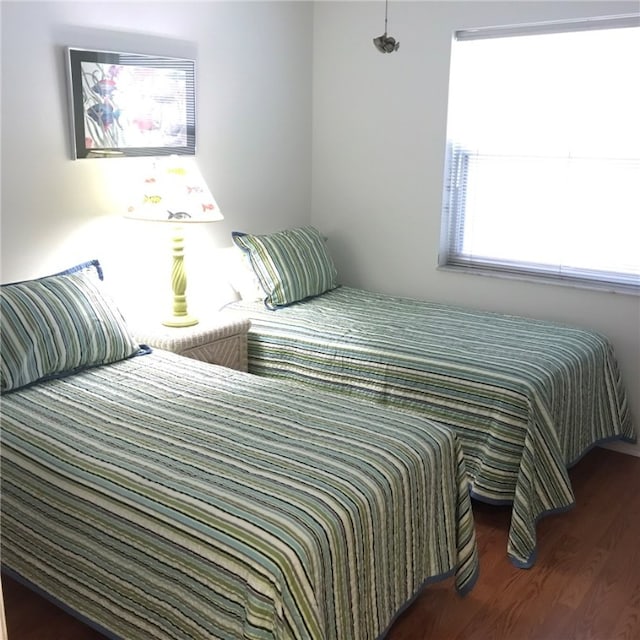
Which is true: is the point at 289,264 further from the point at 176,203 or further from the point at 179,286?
the point at 176,203

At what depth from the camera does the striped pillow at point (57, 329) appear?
2.47 metres

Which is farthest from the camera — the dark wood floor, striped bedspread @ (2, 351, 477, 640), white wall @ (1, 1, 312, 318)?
white wall @ (1, 1, 312, 318)

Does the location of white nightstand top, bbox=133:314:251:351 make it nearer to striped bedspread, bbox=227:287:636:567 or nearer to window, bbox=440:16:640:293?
striped bedspread, bbox=227:287:636:567

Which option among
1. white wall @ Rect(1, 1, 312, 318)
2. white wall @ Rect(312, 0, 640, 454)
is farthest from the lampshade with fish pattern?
white wall @ Rect(312, 0, 640, 454)

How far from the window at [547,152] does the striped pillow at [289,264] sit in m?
0.68

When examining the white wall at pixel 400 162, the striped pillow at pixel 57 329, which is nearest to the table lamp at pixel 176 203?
the striped pillow at pixel 57 329

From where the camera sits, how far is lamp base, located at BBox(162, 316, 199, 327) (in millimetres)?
3182

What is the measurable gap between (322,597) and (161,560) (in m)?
0.41

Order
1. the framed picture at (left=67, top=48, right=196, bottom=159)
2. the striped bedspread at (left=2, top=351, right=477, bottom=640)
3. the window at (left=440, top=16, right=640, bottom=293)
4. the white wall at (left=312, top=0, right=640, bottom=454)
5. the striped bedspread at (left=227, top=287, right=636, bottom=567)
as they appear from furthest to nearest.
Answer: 1. the white wall at (left=312, top=0, right=640, bottom=454)
2. the window at (left=440, top=16, right=640, bottom=293)
3. the framed picture at (left=67, top=48, right=196, bottom=159)
4. the striped bedspread at (left=227, top=287, right=636, bottom=567)
5. the striped bedspread at (left=2, top=351, right=477, bottom=640)

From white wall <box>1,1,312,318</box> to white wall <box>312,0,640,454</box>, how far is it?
0.16 meters

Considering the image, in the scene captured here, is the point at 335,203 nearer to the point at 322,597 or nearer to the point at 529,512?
the point at 529,512

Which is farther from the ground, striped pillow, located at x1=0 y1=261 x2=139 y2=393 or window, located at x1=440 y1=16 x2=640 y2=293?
window, located at x1=440 y1=16 x2=640 y2=293

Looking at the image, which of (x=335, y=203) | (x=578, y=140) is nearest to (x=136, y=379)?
(x=335, y=203)

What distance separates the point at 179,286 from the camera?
3205 millimetres
